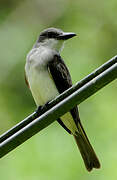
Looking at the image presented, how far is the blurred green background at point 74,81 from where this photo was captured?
231 inches

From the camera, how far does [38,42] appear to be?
19.3 ft

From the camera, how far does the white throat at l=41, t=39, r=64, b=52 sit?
5.51m

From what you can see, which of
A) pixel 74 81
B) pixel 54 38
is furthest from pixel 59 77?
pixel 74 81

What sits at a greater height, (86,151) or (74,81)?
(74,81)

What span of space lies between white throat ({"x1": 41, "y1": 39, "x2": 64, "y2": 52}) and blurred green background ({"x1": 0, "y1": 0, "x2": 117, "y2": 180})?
1105 mm

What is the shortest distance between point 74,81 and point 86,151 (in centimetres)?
198

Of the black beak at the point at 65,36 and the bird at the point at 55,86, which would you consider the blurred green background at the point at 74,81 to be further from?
the black beak at the point at 65,36

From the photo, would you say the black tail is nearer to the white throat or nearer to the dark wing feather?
the dark wing feather

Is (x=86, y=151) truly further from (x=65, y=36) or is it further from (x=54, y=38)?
(x=54, y=38)

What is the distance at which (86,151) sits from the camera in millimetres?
4836

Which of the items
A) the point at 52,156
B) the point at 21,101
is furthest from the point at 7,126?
the point at 52,156

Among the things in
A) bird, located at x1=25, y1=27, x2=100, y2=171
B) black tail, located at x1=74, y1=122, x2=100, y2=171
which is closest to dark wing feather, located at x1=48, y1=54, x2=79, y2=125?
bird, located at x1=25, y1=27, x2=100, y2=171

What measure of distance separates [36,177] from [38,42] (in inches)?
60.0

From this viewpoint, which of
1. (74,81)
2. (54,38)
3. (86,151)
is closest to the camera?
(86,151)
